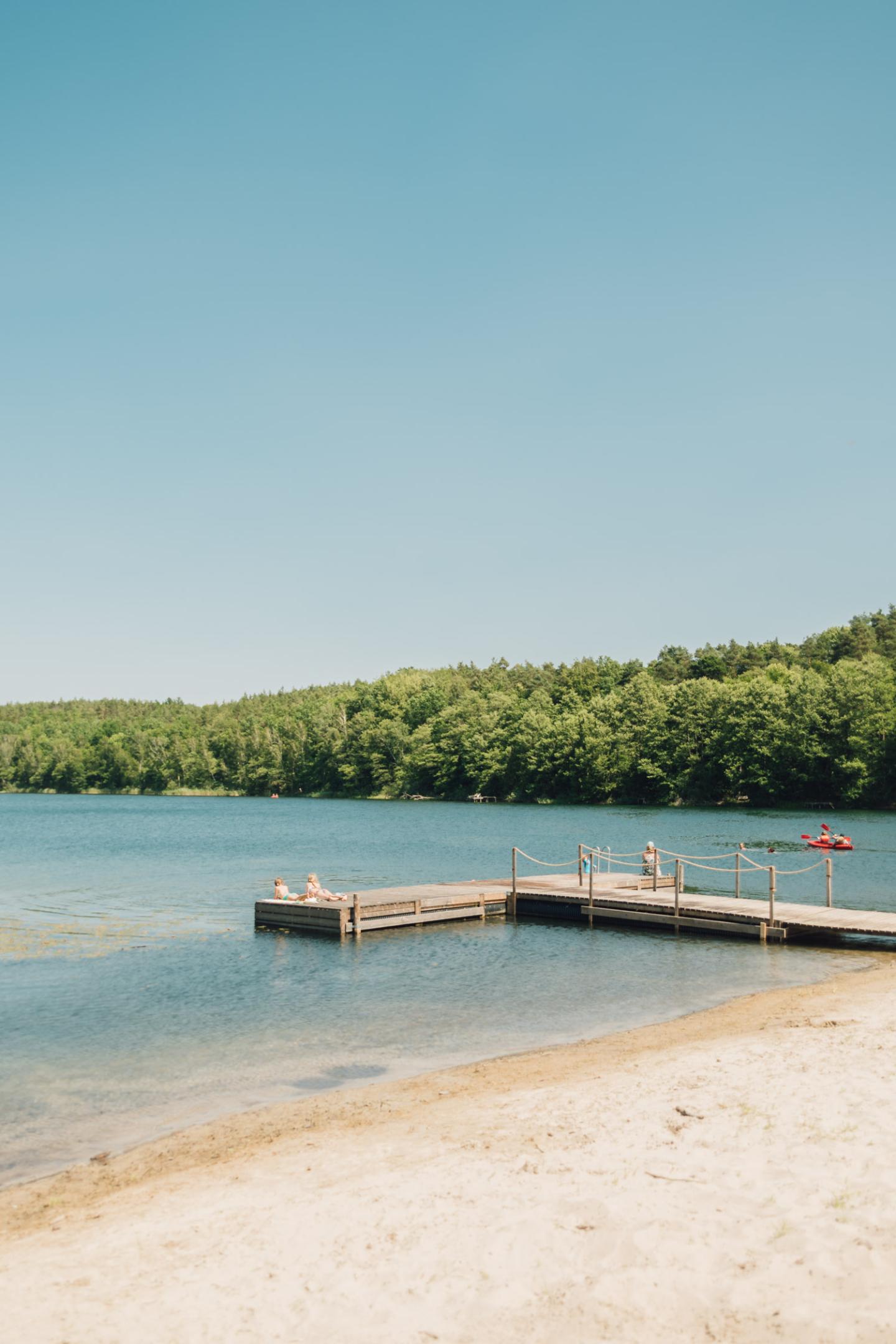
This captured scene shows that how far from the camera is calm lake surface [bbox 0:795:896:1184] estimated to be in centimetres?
1468

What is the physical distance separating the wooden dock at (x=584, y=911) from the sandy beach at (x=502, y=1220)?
1262 cm

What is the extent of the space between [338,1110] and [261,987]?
906 cm

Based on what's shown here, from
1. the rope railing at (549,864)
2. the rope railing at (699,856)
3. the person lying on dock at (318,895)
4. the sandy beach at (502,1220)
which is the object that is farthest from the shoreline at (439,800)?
the sandy beach at (502,1220)

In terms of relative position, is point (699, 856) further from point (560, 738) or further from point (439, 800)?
point (439, 800)

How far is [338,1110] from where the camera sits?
13.3 meters

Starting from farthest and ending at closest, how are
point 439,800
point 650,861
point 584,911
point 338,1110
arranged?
point 439,800 < point 650,861 < point 584,911 < point 338,1110

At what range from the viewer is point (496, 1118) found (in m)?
12.1

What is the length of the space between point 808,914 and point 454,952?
29.4ft

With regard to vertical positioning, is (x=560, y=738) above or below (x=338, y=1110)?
above

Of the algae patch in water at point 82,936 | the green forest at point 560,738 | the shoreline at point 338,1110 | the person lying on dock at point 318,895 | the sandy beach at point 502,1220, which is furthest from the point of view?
the green forest at point 560,738

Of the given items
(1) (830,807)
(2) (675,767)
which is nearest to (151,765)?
(2) (675,767)

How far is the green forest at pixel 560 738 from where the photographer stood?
8888 cm

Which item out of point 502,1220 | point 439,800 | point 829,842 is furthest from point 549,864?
point 439,800

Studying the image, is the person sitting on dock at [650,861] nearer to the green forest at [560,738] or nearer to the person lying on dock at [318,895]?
the person lying on dock at [318,895]
